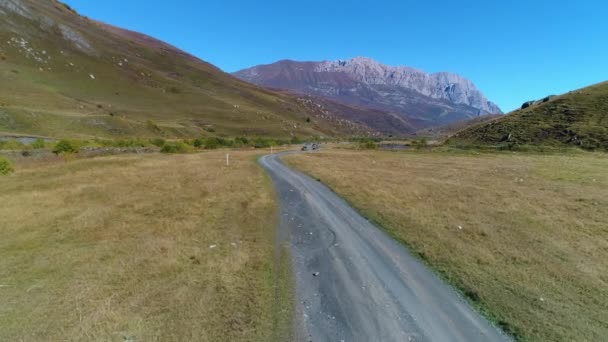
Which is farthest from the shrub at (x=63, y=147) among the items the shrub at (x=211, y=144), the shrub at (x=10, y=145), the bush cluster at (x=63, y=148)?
the shrub at (x=211, y=144)

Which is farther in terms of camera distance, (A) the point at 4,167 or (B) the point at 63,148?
(B) the point at 63,148

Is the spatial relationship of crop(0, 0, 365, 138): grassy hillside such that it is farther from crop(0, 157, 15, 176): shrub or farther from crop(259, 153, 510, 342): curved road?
crop(259, 153, 510, 342): curved road

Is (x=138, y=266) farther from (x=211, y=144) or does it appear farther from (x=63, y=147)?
(x=211, y=144)

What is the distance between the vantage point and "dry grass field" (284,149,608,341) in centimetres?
962

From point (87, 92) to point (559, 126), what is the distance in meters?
143

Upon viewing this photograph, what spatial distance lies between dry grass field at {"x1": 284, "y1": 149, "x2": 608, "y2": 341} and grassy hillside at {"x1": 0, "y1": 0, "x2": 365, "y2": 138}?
221 ft

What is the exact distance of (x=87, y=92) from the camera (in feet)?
378

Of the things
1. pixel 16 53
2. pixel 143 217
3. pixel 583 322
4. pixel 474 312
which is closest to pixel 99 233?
pixel 143 217

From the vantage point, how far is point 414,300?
10.3 metres

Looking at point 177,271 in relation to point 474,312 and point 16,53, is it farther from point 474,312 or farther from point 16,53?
point 16,53

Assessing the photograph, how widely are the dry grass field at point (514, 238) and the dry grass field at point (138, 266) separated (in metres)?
6.59

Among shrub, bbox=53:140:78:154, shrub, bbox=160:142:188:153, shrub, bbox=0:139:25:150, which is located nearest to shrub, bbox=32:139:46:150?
shrub, bbox=0:139:25:150

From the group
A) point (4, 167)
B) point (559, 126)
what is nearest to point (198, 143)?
point (4, 167)

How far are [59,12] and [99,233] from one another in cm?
22282
